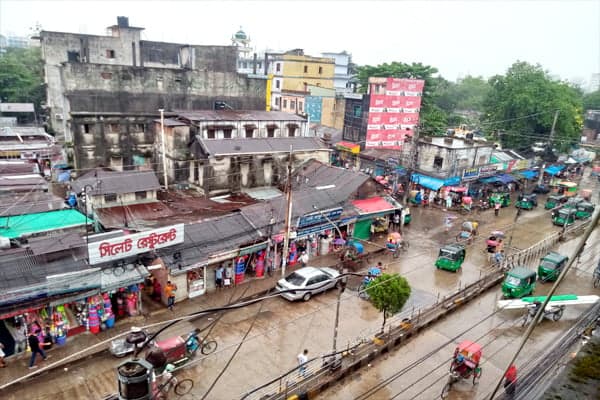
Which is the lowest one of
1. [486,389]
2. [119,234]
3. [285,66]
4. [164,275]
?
[486,389]

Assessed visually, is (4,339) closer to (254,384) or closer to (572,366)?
(254,384)

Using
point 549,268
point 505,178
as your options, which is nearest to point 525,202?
point 505,178

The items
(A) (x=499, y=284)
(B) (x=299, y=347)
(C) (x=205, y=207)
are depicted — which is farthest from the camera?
(C) (x=205, y=207)

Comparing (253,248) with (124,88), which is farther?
(124,88)

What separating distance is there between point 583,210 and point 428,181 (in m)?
12.6

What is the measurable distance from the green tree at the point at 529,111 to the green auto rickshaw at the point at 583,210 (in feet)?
46.3

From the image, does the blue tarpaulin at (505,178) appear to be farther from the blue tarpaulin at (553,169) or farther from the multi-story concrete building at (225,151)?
the multi-story concrete building at (225,151)

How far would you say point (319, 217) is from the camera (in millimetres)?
23297

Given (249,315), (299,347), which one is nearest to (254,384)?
(299,347)

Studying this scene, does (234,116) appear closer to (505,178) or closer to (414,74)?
(505,178)

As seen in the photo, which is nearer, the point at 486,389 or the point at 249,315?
the point at 486,389

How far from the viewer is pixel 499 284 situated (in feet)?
74.5

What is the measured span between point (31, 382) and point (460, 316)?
56.5ft

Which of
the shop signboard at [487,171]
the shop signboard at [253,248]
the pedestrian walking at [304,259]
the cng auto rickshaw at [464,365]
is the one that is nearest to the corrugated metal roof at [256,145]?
the shop signboard at [253,248]
